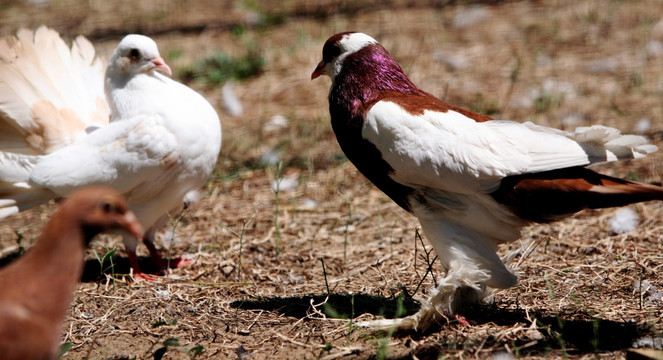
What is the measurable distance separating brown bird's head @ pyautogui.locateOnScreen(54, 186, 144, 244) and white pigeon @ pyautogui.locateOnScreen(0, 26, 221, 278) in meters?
1.41

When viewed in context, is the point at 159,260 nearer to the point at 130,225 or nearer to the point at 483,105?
the point at 130,225

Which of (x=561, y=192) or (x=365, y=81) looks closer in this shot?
(x=561, y=192)

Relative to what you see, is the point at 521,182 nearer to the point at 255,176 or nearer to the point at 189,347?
the point at 189,347

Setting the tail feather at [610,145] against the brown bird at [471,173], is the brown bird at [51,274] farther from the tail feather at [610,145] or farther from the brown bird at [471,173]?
the tail feather at [610,145]

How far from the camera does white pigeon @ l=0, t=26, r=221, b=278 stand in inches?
145

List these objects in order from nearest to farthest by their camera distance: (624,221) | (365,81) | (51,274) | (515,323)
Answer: (51,274) → (515,323) → (365,81) → (624,221)

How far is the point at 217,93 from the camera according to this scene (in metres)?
6.49

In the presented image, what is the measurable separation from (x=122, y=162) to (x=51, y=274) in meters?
1.55

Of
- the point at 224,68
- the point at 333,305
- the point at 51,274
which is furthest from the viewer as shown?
the point at 224,68

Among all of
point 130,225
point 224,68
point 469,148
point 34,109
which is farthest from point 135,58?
point 224,68

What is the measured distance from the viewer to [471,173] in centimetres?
283

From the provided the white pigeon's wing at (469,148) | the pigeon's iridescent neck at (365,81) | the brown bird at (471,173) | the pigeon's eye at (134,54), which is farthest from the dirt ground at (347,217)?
the pigeon's eye at (134,54)

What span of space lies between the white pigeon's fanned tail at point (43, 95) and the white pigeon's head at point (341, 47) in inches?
59.0

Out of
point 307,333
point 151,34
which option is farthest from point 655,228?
point 151,34
